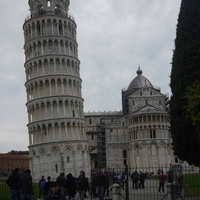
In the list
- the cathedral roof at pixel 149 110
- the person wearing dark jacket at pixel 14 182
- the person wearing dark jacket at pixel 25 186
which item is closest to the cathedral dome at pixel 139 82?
the cathedral roof at pixel 149 110

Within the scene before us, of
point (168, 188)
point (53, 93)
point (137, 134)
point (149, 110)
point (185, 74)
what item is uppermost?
point (53, 93)

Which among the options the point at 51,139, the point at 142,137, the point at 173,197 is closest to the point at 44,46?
the point at 51,139

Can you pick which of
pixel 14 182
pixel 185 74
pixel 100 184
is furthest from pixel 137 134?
pixel 14 182

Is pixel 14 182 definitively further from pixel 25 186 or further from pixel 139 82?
pixel 139 82

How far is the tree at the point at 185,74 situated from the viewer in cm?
1922

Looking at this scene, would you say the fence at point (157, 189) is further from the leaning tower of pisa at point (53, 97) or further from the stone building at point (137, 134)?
the stone building at point (137, 134)

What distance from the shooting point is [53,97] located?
159 feet

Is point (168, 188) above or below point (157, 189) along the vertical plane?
above

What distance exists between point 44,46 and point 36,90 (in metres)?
6.13

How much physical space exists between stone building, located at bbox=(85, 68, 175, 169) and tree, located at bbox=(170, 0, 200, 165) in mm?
42492

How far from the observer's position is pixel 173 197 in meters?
15.8

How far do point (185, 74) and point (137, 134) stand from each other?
156 ft

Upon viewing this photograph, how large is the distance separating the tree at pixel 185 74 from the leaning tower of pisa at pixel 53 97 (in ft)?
97.2

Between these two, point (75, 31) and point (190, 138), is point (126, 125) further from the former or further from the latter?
point (190, 138)
